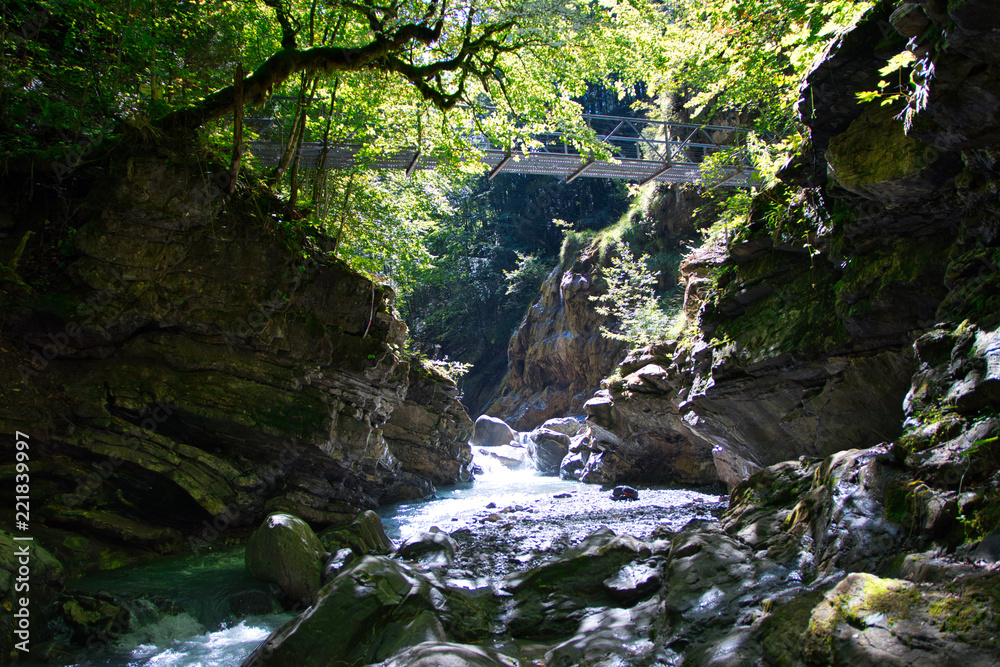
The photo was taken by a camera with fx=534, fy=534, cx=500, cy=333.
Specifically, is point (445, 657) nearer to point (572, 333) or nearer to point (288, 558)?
point (288, 558)

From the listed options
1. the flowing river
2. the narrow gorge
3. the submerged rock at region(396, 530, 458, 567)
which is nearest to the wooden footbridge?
the narrow gorge

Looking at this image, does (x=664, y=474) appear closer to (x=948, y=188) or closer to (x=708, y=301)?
(x=708, y=301)

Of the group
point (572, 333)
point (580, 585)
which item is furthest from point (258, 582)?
point (572, 333)

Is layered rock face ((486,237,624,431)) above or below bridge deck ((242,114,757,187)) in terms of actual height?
below

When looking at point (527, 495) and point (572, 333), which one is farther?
point (572, 333)

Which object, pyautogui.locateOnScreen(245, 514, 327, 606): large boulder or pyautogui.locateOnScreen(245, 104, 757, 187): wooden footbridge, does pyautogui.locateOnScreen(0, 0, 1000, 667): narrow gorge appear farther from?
pyautogui.locateOnScreen(245, 104, 757, 187): wooden footbridge

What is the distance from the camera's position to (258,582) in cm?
754

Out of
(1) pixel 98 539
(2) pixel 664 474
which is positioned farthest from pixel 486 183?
(1) pixel 98 539

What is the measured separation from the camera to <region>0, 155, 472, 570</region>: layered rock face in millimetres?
8555

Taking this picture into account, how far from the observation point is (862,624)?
126 inches

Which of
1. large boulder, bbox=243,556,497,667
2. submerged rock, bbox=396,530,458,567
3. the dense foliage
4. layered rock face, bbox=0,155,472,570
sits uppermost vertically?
the dense foliage

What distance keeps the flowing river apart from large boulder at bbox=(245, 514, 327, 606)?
0.22 meters

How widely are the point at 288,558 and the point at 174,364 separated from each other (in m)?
4.70

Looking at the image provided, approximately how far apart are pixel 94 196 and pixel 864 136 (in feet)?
39.8
